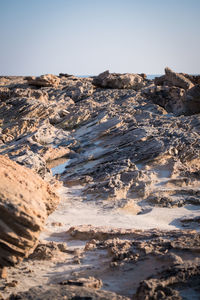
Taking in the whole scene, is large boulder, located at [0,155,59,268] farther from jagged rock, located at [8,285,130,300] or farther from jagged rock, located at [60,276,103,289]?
jagged rock, located at [60,276,103,289]

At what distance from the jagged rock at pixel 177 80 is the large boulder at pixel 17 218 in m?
23.1

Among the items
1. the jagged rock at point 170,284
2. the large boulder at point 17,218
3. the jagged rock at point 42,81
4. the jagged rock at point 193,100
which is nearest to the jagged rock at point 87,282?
the jagged rock at point 170,284

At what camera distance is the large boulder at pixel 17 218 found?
445cm

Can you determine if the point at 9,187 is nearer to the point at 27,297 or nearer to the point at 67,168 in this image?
the point at 27,297

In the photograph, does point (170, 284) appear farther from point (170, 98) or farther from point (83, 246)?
point (170, 98)

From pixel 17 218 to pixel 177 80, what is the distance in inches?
960

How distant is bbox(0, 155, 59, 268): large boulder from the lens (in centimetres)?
445

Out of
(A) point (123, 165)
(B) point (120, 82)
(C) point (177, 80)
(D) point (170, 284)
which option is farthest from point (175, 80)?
(D) point (170, 284)

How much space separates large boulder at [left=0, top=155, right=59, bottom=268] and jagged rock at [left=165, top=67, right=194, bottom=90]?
23.1 m

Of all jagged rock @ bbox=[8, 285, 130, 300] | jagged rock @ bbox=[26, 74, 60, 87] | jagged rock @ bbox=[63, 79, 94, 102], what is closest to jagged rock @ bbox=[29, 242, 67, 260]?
jagged rock @ bbox=[8, 285, 130, 300]

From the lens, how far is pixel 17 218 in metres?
4.45

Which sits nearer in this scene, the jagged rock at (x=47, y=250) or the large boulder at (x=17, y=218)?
the large boulder at (x=17, y=218)

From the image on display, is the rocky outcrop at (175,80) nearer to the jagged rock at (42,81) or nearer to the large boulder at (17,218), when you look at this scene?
the jagged rock at (42,81)

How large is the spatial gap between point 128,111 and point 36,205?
52.0 feet
